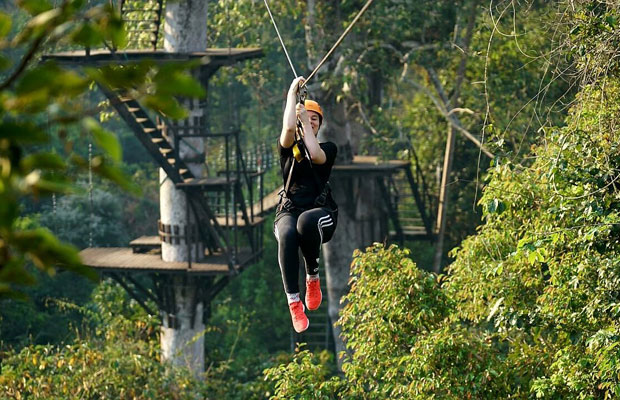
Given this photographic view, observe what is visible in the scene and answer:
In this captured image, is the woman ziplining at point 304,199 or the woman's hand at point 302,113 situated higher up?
the woman's hand at point 302,113

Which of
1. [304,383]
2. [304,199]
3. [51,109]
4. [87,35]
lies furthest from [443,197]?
[51,109]

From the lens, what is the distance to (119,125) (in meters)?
34.8

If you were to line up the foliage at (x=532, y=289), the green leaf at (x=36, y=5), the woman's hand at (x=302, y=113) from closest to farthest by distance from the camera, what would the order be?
the green leaf at (x=36, y=5) < the woman's hand at (x=302, y=113) < the foliage at (x=532, y=289)

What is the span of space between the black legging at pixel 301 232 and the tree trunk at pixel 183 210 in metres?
8.78

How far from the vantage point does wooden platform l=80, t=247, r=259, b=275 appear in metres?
16.6

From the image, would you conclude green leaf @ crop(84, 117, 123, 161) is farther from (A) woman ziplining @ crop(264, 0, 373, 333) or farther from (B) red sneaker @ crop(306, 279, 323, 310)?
(B) red sneaker @ crop(306, 279, 323, 310)

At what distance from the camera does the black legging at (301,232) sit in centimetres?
781

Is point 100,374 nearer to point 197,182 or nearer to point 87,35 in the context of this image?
point 197,182

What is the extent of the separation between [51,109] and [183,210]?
1521 centimetres

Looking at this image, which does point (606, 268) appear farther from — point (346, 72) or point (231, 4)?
point (231, 4)

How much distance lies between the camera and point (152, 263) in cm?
1716

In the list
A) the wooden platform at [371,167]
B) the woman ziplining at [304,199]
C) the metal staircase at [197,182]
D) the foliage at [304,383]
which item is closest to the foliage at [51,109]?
the woman ziplining at [304,199]

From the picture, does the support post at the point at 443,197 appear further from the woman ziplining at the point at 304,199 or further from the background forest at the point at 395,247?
the woman ziplining at the point at 304,199

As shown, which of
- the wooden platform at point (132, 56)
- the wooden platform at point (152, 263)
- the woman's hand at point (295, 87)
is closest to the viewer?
the woman's hand at point (295, 87)
